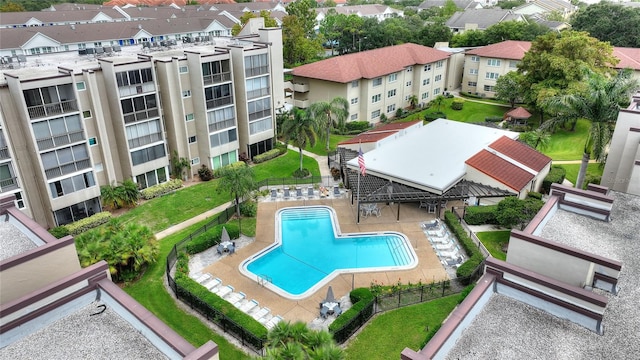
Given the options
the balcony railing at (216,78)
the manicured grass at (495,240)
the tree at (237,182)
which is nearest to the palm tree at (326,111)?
the balcony railing at (216,78)

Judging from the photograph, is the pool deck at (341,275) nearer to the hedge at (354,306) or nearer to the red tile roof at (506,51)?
the hedge at (354,306)

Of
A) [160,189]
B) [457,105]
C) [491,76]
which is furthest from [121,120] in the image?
[491,76]

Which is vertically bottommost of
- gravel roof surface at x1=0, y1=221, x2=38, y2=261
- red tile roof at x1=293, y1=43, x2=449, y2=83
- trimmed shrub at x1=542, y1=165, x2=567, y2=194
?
trimmed shrub at x1=542, y1=165, x2=567, y2=194

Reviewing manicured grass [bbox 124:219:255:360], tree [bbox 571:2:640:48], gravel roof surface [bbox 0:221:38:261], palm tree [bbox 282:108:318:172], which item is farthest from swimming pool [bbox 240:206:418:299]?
tree [bbox 571:2:640:48]

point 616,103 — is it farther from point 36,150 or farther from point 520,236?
point 36,150

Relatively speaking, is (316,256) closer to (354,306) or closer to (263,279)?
(263,279)

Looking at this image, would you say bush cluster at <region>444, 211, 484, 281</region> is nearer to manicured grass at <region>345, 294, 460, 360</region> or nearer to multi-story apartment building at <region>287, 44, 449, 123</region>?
manicured grass at <region>345, 294, 460, 360</region>
